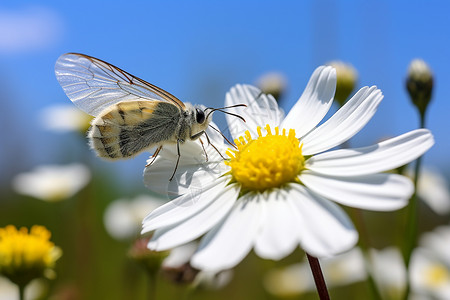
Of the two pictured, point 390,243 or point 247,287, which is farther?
point 390,243

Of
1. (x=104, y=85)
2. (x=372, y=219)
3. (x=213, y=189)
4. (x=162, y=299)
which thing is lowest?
(x=372, y=219)

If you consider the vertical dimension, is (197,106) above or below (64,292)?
above

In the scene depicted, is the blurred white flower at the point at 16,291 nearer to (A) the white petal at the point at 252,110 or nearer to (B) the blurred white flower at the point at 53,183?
(B) the blurred white flower at the point at 53,183

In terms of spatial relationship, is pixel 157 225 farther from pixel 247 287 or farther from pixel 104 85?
pixel 247 287

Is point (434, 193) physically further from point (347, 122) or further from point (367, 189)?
point (367, 189)

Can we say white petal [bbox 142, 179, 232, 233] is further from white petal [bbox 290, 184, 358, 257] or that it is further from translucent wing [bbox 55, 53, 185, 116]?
translucent wing [bbox 55, 53, 185, 116]

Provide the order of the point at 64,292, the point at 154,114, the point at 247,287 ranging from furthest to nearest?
1. the point at 247,287
2. the point at 64,292
3. the point at 154,114

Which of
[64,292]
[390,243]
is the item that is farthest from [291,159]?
[390,243]
